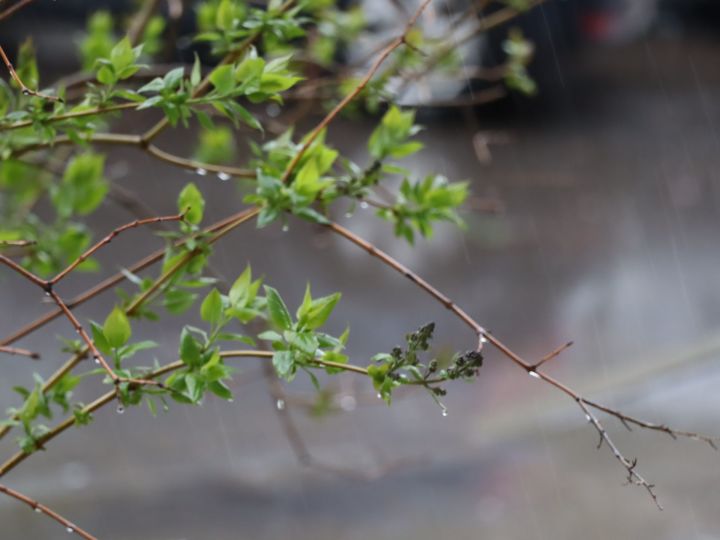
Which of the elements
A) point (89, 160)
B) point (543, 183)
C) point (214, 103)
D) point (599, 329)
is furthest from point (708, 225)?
point (214, 103)

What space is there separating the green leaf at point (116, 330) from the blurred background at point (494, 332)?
34.5 inches

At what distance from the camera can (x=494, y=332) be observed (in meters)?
4.99

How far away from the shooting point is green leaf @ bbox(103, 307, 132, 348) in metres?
1.23

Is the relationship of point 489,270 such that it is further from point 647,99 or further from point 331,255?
point 647,99

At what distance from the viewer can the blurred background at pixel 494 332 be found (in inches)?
138

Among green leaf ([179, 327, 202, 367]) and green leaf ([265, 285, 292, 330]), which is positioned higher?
green leaf ([265, 285, 292, 330])

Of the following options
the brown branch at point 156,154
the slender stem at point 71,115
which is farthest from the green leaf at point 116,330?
the brown branch at point 156,154

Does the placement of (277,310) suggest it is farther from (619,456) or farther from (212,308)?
(619,456)

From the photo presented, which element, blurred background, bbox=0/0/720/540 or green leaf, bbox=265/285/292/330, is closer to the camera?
green leaf, bbox=265/285/292/330

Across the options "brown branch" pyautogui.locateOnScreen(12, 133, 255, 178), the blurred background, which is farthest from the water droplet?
"brown branch" pyautogui.locateOnScreen(12, 133, 255, 178)

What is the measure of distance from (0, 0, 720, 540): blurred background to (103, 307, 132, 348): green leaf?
88 cm

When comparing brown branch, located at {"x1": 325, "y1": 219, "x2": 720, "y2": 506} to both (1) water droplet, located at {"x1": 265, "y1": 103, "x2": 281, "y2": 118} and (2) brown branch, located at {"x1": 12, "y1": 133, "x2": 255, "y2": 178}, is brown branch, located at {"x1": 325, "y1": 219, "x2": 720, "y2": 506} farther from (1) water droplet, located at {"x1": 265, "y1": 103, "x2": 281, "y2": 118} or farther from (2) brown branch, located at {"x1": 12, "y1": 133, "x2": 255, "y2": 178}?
(1) water droplet, located at {"x1": 265, "y1": 103, "x2": 281, "y2": 118}

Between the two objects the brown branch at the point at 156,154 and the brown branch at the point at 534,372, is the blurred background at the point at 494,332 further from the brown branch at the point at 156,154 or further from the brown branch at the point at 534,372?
the brown branch at the point at 534,372

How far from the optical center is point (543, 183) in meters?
7.12
